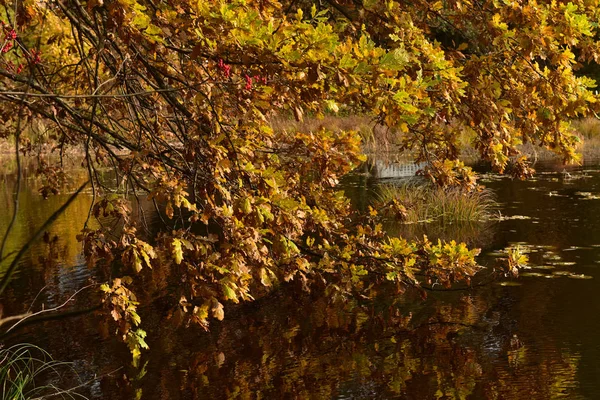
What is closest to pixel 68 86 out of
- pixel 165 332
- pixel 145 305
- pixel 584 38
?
pixel 145 305

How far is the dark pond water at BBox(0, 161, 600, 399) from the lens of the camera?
6.61 meters

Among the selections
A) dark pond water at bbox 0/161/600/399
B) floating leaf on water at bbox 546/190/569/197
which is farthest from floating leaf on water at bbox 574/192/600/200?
dark pond water at bbox 0/161/600/399

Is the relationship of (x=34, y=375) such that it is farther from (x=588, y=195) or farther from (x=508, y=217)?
(x=588, y=195)

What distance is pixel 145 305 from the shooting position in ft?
31.9

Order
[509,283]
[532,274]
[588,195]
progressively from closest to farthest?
[509,283] < [532,274] < [588,195]

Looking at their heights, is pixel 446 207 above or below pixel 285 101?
below

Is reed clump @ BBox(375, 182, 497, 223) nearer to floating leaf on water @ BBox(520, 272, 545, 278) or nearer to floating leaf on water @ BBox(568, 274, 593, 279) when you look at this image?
floating leaf on water @ BBox(520, 272, 545, 278)

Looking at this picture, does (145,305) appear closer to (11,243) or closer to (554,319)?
(554,319)

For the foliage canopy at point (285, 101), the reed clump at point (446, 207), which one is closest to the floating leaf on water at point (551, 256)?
the reed clump at point (446, 207)

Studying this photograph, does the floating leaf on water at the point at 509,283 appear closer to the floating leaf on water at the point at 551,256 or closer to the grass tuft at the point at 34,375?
the floating leaf on water at the point at 551,256

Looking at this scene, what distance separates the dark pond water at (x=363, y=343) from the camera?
661 centimetres

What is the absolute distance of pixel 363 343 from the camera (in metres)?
7.87

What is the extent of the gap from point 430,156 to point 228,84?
2565 mm

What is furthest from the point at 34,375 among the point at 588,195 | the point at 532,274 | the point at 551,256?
the point at 588,195
